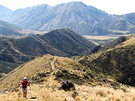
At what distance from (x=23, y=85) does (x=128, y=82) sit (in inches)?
3437

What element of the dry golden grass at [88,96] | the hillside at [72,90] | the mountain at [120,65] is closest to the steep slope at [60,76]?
the hillside at [72,90]

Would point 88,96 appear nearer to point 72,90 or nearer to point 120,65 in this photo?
point 72,90

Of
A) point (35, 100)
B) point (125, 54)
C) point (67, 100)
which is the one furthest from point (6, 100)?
point (125, 54)

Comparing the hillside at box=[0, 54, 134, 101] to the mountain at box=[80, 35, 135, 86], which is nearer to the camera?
the hillside at box=[0, 54, 134, 101]

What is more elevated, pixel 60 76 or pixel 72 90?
pixel 72 90

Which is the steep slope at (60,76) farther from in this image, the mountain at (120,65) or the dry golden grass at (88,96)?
the mountain at (120,65)

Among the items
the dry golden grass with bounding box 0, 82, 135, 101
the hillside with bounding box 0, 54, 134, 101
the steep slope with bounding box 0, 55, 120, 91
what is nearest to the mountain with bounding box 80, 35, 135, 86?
the steep slope with bounding box 0, 55, 120, 91

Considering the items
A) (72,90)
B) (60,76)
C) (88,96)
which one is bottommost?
(60,76)

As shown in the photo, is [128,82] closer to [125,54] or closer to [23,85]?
[125,54]

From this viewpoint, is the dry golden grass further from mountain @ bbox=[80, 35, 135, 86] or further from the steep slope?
mountain @ bbox=[80, 35, 135, 86]

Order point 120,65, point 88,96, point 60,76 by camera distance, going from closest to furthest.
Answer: point 88,96 → point 60,76 → point 120,65

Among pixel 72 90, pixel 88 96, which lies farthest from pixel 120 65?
pixel 88 96

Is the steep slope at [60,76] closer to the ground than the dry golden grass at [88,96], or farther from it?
closer to the ground

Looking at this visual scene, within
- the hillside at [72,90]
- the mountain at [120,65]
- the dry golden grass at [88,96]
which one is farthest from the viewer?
the mountain at [120,65]
